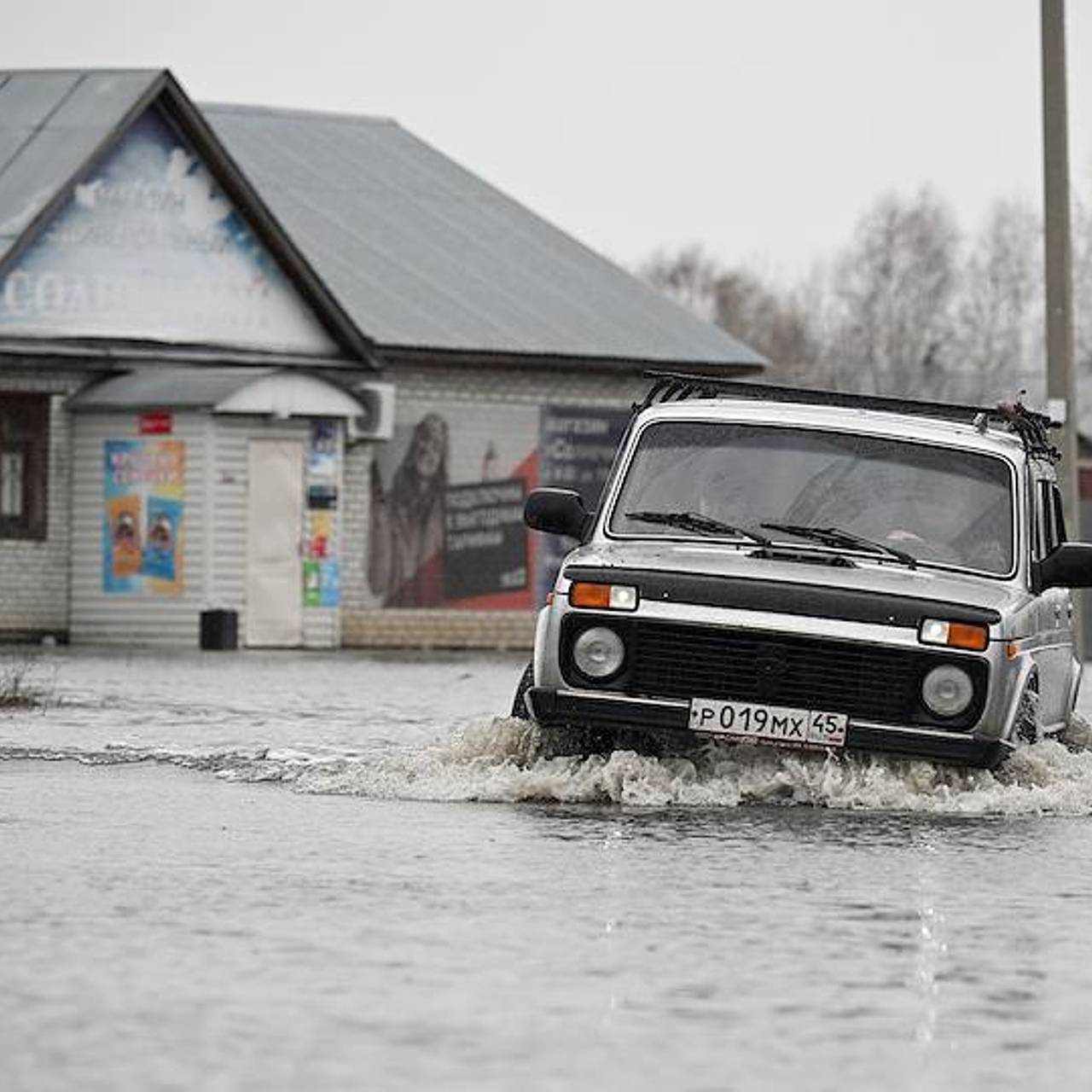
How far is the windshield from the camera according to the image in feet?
53.4

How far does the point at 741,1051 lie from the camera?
27.0 ft

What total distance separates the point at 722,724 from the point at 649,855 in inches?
91.4

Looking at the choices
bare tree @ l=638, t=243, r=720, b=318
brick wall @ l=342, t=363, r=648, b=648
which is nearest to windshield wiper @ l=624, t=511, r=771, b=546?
brick wall @ l=342, t=363, r=648, b=648

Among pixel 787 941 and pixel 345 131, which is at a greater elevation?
pixel 345 131

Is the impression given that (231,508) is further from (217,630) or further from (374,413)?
(374,413)

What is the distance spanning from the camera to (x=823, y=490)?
16.5m

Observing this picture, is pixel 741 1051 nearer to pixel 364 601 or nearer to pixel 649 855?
pixel 649 855

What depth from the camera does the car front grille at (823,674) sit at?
1506cm

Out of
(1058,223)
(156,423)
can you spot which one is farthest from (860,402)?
(156,423)

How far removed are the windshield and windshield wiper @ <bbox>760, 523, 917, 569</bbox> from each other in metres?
0.02

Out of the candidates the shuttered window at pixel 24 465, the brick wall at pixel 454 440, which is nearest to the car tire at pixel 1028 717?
the shuttered window at pixel 24 465

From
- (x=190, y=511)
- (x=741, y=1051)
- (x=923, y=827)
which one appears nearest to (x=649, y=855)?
(x=923, y=827)

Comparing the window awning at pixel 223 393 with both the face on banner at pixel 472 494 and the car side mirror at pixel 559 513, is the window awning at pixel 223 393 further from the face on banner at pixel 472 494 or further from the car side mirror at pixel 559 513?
the car side mirror at pixel 559 513

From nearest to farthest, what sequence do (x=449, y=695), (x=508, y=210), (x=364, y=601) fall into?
(x=449, y=695), (x=364, y=601), (x=508, y=210)
